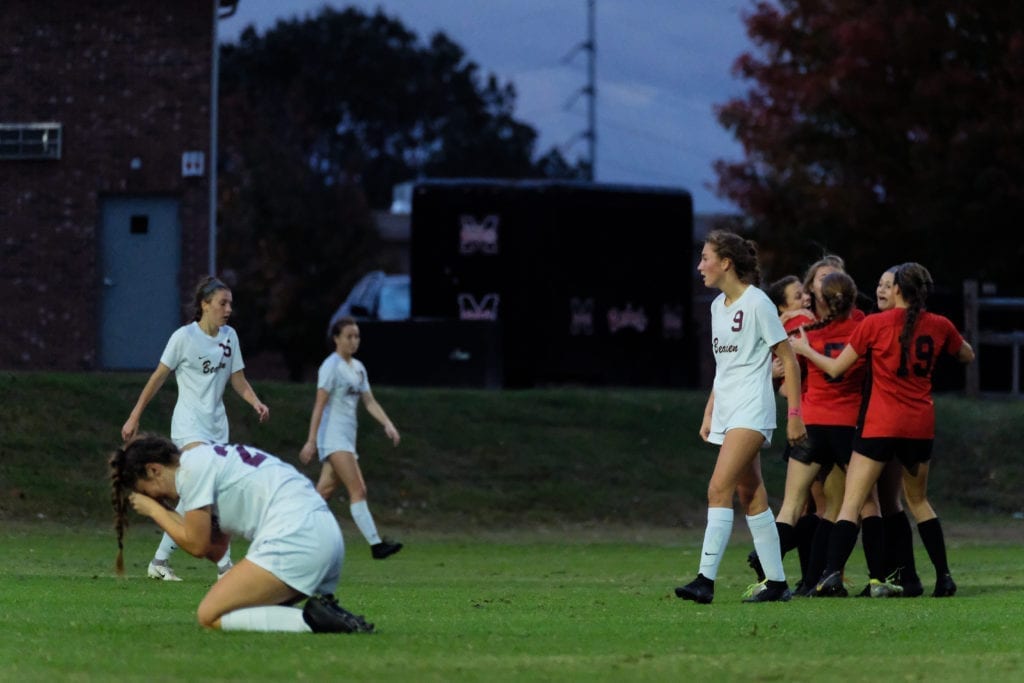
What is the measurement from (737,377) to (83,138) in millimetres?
21080

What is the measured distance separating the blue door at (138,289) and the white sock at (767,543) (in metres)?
19.5

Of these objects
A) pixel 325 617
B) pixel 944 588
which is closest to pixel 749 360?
pixel 944 588

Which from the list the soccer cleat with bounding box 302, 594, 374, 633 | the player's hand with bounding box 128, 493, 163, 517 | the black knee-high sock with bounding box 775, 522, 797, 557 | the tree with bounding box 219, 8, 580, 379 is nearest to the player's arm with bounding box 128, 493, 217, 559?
the player's hand with bounding box 128, 493, 163, 517

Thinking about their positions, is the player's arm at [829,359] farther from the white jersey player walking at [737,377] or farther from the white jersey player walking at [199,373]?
the white jersey player walking at [199,373]

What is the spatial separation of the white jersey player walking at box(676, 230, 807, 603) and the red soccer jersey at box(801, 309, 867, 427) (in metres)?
1.13

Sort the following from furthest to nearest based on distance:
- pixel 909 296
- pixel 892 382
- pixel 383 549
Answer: pixel 383 549, pixel 892 382, pixel 909 296

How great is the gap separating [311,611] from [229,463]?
Result: 0.79m

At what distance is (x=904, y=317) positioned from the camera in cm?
1182

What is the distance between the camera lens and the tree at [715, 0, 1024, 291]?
3119cm

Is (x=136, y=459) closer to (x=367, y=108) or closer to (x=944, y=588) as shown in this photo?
(x=944, y=588)

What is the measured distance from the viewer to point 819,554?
12352mm

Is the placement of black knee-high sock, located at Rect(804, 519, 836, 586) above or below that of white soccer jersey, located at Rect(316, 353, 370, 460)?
below

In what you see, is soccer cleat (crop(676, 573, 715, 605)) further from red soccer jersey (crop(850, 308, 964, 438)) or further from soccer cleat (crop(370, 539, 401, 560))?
soccer cleat (crop(370, 539, 401, 560))

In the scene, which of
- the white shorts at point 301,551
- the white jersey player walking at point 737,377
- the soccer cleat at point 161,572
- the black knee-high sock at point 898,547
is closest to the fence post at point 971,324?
the black knee-high sock at point 898,547
